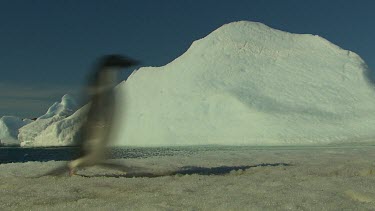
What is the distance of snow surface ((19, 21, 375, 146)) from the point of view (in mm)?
32844

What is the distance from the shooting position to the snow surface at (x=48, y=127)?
187ft

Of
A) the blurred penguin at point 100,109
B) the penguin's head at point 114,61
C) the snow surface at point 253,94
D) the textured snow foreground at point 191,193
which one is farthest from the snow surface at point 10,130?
the textured snow foreground at point 191,193

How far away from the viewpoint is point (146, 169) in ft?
25.8

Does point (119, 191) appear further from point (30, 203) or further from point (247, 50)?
point (247, 50)

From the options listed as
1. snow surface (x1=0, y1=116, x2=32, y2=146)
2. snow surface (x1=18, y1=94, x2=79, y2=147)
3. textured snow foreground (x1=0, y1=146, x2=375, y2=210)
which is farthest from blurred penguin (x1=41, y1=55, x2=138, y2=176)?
snow surface (x1=0, y1=116, x2=32, y2=146)

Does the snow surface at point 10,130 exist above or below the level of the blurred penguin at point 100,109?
above

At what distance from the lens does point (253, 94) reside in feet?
115

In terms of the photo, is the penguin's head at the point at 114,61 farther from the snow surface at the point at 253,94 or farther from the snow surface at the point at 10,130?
the snow surface at the point at 10,130

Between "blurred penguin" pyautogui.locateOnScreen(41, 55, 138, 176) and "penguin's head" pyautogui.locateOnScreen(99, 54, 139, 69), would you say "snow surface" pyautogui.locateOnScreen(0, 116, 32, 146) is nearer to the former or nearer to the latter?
"blurred penguin" pyautogui.locateOnScreen(41, 55, 138, 176)

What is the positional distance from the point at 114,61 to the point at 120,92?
0.48 m

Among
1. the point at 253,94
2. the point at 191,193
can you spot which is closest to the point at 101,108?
the point at 191,193

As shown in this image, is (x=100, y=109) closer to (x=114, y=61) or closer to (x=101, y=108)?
(x=101, y=108)

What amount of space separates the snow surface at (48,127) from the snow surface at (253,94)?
1269cm

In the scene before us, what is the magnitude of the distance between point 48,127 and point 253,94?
113 feet
